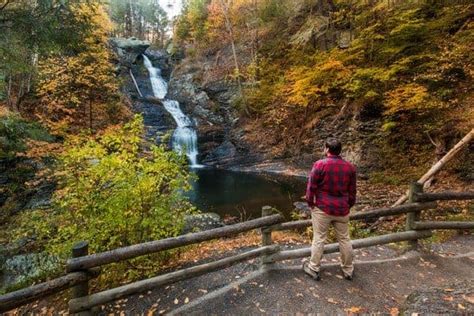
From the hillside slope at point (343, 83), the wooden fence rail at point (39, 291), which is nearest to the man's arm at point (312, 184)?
the wooden fence rail at point (39, 291)

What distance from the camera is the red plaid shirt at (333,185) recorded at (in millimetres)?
3947

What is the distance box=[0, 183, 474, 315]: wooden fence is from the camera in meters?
3.30

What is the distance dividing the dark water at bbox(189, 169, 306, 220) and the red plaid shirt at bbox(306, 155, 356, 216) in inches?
252

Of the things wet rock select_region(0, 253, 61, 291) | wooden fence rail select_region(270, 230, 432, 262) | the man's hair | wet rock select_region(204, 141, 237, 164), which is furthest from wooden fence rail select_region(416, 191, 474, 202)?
wet rock select_region(204, 141, 237, 164)

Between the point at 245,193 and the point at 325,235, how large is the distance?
1065cm

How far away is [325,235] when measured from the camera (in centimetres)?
416

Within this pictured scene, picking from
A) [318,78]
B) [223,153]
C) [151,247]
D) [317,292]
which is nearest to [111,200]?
[151,247]

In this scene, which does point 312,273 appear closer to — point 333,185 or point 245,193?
point 333,185

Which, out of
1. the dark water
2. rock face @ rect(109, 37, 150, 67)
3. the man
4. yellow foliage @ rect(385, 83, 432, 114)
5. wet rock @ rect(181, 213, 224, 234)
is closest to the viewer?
the man

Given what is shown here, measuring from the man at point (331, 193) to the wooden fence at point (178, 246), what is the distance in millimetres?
641

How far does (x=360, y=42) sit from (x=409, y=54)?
2213mm

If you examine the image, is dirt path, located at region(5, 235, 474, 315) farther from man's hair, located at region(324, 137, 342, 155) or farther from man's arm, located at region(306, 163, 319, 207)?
man's hair, located at region(324, 137, 342, 155)

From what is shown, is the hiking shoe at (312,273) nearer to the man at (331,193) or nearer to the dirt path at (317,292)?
the dirt path at (317,292)

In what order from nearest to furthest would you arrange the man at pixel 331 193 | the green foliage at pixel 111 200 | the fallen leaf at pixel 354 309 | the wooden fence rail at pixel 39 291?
the wooden fence rail at pixel 39 291
the fallen leaf at pixel 354 309
the man at pixel 331 193
the green foliage at pixel 111 200
